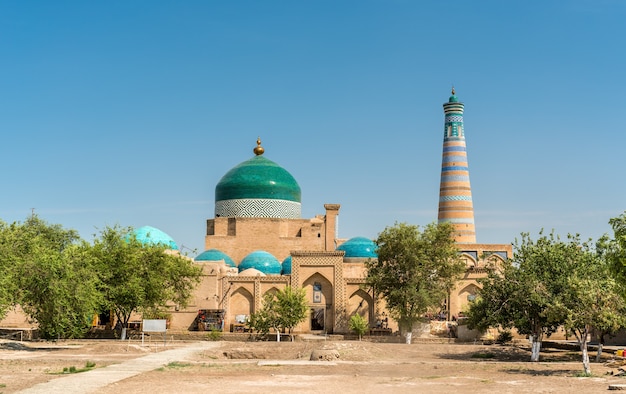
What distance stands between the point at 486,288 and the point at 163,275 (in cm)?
1446

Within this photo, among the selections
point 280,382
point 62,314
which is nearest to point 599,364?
point 280,382

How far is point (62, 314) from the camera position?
26.8 metres

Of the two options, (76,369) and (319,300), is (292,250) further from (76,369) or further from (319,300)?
(76,369)

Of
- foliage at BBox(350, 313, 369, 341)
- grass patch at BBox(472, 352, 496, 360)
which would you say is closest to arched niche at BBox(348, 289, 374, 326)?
foliage at BBox(350, 313, 369, 341)

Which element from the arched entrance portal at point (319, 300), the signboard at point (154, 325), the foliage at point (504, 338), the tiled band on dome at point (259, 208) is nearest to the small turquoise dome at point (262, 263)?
the tiled band on dome at point (259, 208)

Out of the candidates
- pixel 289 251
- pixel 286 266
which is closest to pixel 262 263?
pixel 286 266

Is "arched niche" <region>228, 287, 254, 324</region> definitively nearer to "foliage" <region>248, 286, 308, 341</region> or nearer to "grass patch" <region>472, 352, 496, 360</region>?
"foliage" <region>248, 286, 308, 341</region>

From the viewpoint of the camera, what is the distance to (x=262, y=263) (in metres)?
47.1

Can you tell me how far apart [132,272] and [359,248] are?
1869 centimetres

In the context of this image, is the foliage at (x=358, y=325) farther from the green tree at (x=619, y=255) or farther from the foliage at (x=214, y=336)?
the green tree at (x=619, y=255)

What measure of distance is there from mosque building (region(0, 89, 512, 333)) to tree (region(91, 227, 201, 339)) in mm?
5244

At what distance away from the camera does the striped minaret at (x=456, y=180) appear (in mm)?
54094

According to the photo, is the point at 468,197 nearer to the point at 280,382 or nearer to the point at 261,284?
the point at 261,284

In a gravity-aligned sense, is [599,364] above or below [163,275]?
below
